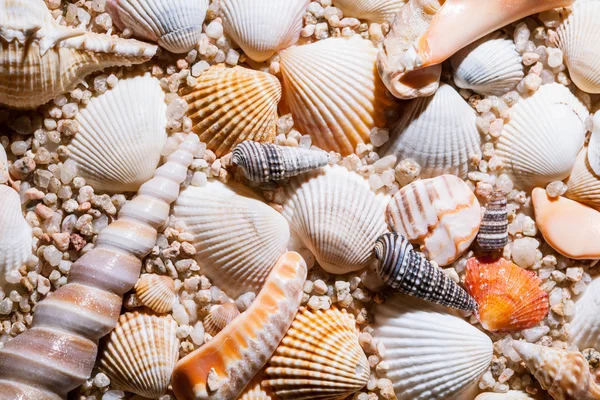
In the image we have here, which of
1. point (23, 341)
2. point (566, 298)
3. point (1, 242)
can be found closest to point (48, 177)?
point (1, 242)

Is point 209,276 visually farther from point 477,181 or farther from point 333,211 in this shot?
point 477,181

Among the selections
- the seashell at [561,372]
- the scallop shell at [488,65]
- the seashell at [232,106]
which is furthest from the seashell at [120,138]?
the seashell at [561,372]

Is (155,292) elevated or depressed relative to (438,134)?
depressed

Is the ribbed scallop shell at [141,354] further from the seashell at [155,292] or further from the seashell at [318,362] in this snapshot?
the seashell at [318,362]

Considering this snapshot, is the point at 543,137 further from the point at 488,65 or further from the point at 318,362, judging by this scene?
the point at 318,362

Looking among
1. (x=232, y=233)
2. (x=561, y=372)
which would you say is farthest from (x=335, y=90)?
(x=561, y=372)

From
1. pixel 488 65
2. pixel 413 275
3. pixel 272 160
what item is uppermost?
pixel 488 65
